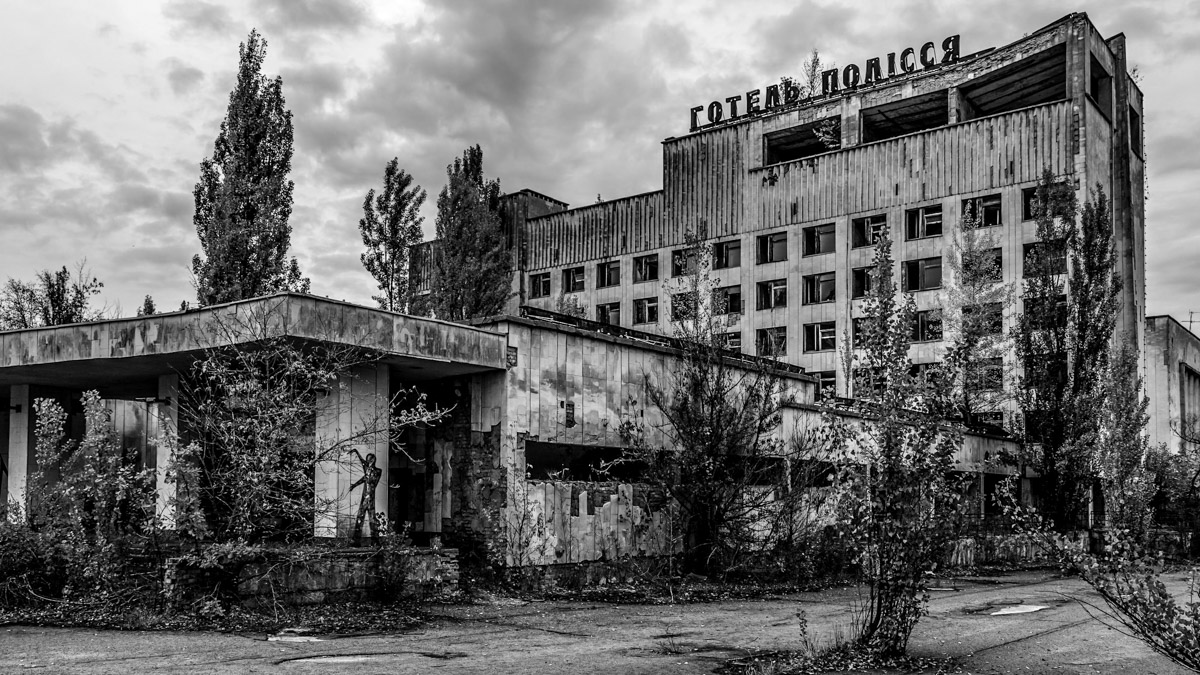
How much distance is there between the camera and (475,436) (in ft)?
57.2

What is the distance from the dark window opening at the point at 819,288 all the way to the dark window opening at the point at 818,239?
3.56 ft

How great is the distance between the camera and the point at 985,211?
138 ft

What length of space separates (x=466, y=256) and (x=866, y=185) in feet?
60.6

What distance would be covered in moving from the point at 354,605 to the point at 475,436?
4034 mm

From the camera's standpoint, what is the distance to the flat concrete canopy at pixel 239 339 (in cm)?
1442

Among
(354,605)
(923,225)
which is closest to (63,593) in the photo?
(354,605)

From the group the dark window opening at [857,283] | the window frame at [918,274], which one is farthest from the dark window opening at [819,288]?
the window frame at [918,274]

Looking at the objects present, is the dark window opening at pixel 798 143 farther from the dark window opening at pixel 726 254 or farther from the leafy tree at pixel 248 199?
the leafy tree at pixel 248 199

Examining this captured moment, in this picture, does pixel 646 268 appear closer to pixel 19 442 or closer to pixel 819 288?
pixel 819 288

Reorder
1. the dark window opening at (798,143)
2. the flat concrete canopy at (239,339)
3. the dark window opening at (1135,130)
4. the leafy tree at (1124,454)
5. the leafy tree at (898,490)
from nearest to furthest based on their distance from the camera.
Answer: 1. the leafy tree at (898,490)
2. the flat concrete canopy at (239,339)
3. the leafy tree at (1124,454)
4. the dark window opening at (1135,130)
5. the dark window opening at (798,143)

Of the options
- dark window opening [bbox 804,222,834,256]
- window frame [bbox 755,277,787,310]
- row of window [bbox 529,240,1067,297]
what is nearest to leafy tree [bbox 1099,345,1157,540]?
row of window [bbox 529,240,1067,297]

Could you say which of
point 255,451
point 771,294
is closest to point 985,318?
point 771,294

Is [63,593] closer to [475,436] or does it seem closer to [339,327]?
[339,327]

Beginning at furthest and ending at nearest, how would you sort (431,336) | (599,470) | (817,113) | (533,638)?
(817,113), (599,470), (431,336), (533,638)
